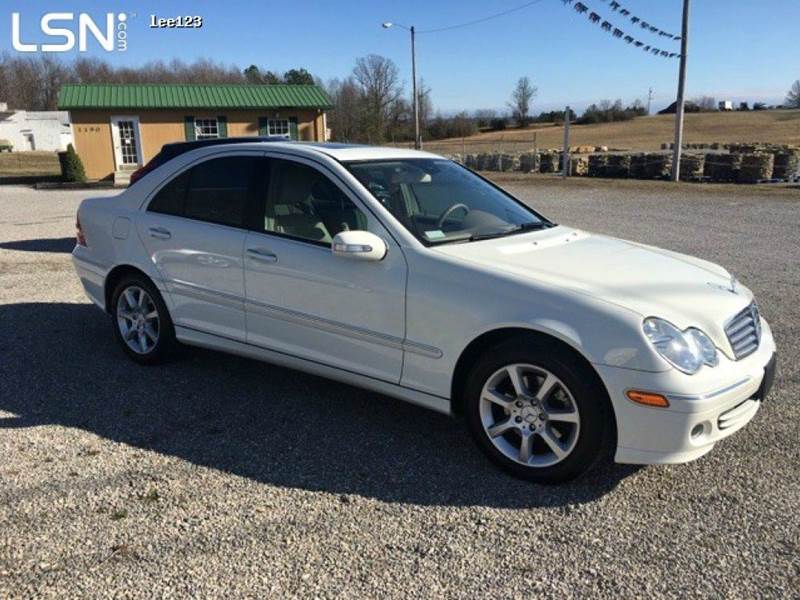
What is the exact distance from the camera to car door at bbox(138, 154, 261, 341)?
4.45m

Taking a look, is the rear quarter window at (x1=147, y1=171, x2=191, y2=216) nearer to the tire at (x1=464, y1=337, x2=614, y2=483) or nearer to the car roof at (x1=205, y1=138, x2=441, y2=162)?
the car roof at (x1=205, y1=138, x2=441, y2=162)

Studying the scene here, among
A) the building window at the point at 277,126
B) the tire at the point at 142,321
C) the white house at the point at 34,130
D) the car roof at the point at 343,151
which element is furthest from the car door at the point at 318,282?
the white house at the point at 34,130

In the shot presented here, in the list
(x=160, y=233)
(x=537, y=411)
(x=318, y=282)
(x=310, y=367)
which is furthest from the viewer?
(x=160, y=233)

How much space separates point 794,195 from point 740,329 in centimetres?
1869

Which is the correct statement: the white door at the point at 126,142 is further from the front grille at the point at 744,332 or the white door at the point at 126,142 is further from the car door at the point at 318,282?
the front grille at the point at 744,332

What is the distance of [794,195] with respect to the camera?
63.5 ft

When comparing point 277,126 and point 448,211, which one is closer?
point 448,211

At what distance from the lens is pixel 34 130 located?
7369 cm

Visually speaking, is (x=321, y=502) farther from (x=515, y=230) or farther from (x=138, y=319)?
(x=138, y=319)

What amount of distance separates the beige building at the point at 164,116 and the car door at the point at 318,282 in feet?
81.6

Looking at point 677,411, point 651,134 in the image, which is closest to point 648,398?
point 677,411

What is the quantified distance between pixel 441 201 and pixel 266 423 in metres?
1.75

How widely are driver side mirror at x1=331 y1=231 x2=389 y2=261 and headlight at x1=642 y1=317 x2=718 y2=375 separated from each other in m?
1.41

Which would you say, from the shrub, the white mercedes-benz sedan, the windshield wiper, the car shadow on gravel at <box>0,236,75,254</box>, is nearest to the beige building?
the shrub
